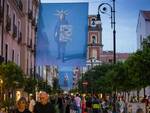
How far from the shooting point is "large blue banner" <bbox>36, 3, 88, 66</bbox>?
34.4 metres

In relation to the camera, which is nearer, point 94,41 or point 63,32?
point 63,32

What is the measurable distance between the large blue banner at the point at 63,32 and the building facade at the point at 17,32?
221 inches

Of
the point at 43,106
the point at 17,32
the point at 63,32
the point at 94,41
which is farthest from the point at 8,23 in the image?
the point at 94,41

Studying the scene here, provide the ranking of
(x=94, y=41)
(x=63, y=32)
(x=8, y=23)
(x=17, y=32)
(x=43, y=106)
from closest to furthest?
(x=43, y=106) < (x=63, y=32) < (x=8, y=23) < (x=17, y=32) < (x=94, y=41)

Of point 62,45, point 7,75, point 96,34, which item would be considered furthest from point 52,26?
point 96,34

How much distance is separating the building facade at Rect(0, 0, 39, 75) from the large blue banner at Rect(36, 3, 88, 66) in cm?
563

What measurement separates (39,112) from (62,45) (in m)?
22.8

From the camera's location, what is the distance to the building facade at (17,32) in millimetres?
43781

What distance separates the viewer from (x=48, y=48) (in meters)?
35.0

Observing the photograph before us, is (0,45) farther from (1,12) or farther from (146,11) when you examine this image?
(146,11)

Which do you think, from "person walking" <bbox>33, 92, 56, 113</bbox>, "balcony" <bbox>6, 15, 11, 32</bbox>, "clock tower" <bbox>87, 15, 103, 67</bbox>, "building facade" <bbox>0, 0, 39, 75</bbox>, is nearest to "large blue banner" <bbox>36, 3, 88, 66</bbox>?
"building facade" <bbox>0, 0, 39, 75</bbox>

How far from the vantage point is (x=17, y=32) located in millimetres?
53812

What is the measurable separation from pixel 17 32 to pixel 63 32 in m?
20.1

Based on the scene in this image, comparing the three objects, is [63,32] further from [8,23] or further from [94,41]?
[94,41]
